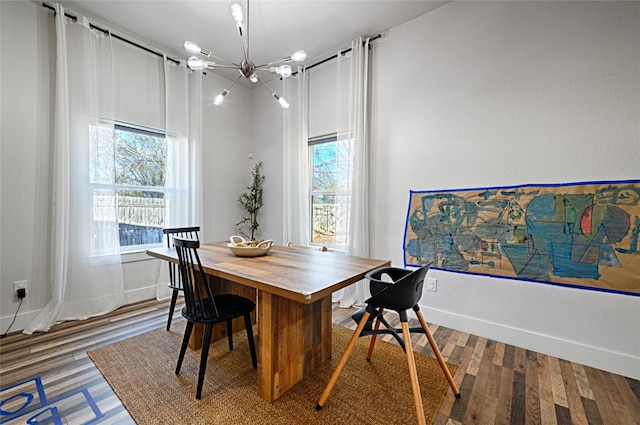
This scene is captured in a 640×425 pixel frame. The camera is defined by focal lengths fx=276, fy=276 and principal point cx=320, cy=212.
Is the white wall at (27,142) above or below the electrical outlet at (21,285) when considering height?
above

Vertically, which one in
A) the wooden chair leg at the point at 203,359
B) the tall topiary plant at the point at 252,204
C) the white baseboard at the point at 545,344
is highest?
the tall topiary plant at the point at 252,204

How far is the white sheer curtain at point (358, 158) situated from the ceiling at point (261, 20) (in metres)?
0.29

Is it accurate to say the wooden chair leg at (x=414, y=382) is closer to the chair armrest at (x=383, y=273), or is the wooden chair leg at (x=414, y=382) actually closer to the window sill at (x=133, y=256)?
the chair armrest at (x=383, y=273)

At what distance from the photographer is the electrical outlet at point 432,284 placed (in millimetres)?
2707

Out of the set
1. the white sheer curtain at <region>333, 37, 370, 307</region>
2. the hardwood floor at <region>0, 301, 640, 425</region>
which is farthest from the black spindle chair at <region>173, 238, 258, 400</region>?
the white sheer curtain at <region>333, 37, 370, 307</region>

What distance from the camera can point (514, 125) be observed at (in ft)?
7.45

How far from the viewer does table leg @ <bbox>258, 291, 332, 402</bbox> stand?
1.57 m

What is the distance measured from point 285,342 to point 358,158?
2.07 meters

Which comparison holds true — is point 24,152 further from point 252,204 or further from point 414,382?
point 414,382

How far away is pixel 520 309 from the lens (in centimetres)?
226

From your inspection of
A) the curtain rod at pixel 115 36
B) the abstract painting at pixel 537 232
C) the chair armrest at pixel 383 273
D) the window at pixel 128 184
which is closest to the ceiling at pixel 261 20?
the curtain rod at pixel 115 36

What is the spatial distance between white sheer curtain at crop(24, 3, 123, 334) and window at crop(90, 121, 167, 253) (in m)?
0.01

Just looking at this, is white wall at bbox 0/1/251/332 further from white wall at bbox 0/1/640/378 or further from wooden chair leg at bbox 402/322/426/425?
wooden chair leg at bbox 402/322/426/425

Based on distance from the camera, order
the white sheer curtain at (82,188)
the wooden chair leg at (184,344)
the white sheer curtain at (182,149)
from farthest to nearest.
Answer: the white sheer curtain at (182,149), the white sheer curtain at (82,188), the wooden chair leg at (184,344)
